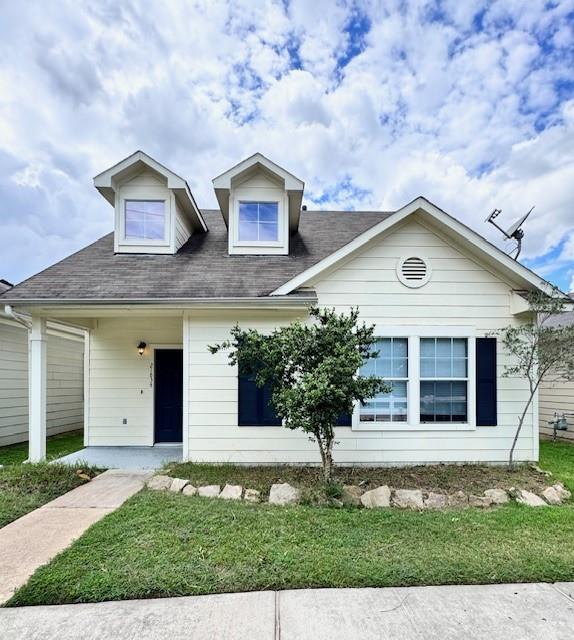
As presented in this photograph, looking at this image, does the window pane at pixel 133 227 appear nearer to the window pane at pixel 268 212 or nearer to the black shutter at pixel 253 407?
the window pane at pixel 268 212

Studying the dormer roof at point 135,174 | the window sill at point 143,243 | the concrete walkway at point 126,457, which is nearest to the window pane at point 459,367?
the concrete walkway at point 126,457

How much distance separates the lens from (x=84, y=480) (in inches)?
228

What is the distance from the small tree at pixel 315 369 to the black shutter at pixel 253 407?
1266mm

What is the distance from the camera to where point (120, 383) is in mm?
8156

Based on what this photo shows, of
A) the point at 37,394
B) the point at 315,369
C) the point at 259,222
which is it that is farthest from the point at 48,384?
the point at 315,369

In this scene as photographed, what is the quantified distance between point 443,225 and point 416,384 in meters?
2.75

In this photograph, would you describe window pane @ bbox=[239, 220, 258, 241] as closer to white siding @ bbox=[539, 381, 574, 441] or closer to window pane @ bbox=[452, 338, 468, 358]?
window pane @ bbox=[452, 338, 468, 358]

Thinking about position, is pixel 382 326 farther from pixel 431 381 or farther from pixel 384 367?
pixel 431 381

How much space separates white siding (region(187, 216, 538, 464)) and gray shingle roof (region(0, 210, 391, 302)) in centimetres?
65

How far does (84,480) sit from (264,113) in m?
11.4

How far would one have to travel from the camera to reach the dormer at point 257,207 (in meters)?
8.02

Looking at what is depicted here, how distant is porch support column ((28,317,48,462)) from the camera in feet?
21.7

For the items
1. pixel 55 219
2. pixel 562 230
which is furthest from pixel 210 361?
pixel 562 230

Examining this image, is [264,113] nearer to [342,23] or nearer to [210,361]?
[342,23]
